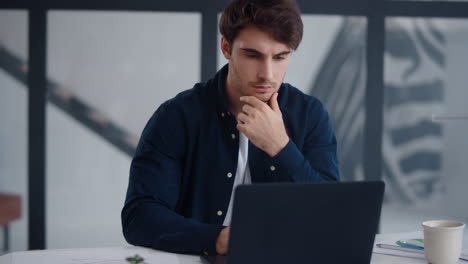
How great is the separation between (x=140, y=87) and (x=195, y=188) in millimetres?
1974

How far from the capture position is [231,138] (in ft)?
5.93

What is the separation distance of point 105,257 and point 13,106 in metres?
2.46

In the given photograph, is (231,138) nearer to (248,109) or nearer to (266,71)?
(248,109)

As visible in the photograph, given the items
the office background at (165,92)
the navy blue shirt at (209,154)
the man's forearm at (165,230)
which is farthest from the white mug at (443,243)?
the office background at (165,92)

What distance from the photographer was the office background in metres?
3.60

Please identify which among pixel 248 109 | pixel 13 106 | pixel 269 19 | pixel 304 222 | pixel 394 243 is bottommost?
pixel 394 243

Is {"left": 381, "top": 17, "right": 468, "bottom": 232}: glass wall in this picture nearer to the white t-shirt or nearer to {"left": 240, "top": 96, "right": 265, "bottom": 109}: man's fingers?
the white t-shirt

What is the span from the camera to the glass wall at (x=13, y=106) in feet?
11.7

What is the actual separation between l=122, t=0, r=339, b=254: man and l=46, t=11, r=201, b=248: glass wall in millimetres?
1865

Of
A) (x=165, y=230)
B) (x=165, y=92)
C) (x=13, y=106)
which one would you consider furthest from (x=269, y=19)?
(x=13, y=106)

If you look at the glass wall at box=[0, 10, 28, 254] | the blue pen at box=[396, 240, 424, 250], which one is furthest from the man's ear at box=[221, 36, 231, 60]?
the glass wall at box=[0, 10, 28, 254]

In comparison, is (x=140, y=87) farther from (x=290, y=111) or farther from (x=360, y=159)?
(x=290, y=111)

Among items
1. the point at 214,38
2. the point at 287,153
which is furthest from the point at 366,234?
the point at 214,38

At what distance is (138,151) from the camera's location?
1706 mm
